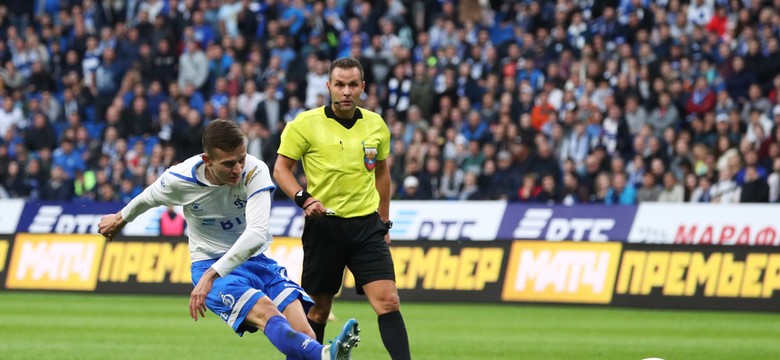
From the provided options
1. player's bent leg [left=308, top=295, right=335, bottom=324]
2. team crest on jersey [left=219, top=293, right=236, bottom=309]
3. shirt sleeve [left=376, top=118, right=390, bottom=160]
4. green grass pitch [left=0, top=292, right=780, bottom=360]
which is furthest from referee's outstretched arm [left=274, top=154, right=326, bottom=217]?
green grass pitch [left=0, top=292, right=780, bottom=360]

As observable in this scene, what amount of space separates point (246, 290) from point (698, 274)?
1119cm

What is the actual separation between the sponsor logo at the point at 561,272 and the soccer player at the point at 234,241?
1079 cm

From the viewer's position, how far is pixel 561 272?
1938 centimetres

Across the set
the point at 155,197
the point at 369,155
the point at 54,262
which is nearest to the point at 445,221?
the point at 54,262

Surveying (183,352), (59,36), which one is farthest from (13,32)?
(183,352)

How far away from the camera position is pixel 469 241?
1989 cm

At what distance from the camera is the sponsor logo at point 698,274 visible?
18062 millimetres

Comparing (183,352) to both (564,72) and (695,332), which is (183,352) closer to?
(695,332)

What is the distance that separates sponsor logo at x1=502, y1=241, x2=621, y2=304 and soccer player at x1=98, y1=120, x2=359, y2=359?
10.8 m

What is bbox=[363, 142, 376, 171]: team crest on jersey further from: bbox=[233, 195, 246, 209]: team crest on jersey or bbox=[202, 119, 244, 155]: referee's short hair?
bbox=[202, 119, 244, 155]: referee's short hair

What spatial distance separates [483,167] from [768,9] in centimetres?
530

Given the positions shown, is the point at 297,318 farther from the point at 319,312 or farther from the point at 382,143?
the point at 382,143

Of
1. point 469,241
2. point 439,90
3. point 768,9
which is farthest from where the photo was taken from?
point 439,90

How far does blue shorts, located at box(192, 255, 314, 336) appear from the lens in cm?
839
